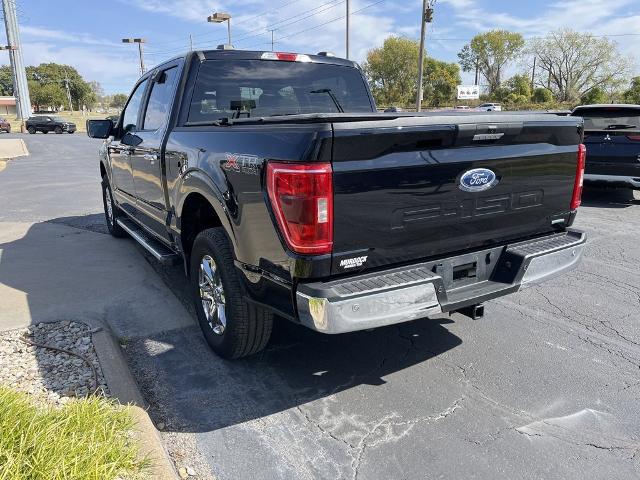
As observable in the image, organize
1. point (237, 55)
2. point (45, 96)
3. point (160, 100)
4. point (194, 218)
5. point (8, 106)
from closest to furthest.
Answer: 1. point (194, 218)
2. point (237, 55)
3. point (160, 100)
4. point (45, 96)
5. point (8, 106)

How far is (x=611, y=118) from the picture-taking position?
8.88 meters

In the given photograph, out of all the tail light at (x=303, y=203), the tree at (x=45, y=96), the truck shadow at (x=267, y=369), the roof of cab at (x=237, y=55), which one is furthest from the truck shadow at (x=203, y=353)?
the tree at (x=45, y=96)

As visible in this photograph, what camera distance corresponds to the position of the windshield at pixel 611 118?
8.66m

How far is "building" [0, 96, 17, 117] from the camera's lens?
87.8 m

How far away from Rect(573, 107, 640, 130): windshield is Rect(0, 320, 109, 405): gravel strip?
8.70 metres

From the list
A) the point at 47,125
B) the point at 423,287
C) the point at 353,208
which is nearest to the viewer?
the point at 353,208

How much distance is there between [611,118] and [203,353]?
→ 328 inches

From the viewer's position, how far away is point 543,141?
323cm

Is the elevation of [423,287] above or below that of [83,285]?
above

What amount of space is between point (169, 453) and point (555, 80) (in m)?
79.1

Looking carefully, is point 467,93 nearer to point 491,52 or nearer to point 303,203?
point 491,52

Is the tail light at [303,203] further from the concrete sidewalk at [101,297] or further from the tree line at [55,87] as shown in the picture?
the tree line at [55,87]

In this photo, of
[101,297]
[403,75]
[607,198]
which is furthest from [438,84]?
[101,297]

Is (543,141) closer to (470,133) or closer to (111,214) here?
(470,133)
